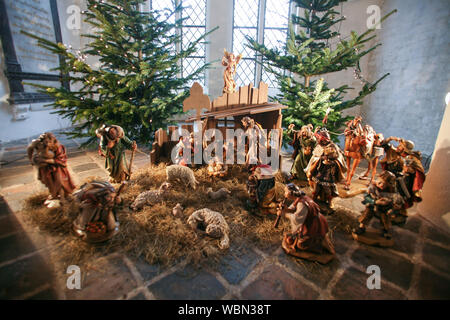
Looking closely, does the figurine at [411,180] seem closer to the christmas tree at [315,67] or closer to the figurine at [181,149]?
the christmas tree at [315,67]

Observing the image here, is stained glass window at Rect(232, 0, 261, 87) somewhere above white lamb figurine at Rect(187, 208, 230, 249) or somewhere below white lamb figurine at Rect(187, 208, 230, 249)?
above

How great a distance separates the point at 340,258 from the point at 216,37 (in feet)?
35.8

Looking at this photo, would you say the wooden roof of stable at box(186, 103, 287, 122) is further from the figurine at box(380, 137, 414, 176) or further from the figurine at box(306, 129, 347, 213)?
the figurine at box(380, 137, 414, 176)

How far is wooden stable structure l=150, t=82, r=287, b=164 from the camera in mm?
4789

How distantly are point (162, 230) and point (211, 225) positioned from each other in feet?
2.34

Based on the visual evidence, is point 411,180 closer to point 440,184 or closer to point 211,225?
point 440,184

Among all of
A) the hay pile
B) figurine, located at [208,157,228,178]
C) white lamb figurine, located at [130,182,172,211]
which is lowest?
the hay pile

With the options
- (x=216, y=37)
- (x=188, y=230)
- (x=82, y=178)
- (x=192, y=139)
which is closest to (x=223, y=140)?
(x=192, y=139)

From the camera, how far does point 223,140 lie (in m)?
5.57

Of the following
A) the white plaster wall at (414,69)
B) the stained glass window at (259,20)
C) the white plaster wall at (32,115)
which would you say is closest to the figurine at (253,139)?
the white plaster wall at (414,69)

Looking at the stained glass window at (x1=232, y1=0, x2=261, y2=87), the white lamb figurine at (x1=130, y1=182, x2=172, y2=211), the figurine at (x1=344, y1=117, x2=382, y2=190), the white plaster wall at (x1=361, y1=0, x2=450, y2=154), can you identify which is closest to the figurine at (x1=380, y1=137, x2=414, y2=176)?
the figurine at (x1=344, y1=117, x2=382, y2=190)

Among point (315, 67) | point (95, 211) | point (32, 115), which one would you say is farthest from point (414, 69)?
point (32, 115)

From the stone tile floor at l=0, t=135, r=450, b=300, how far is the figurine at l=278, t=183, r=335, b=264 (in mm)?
118
